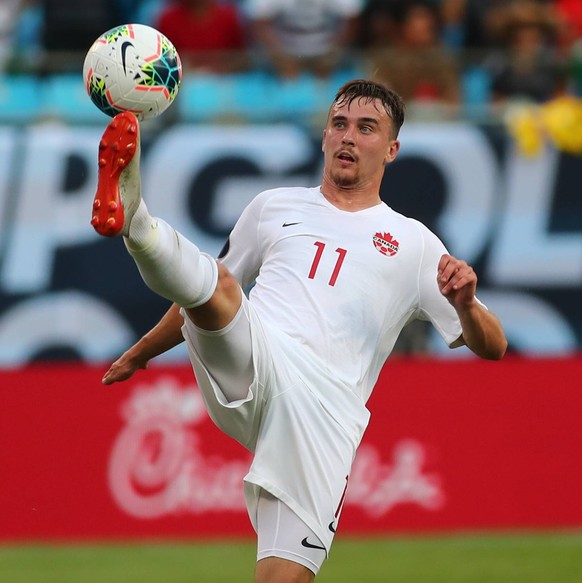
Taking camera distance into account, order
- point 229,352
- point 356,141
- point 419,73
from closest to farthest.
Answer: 1. point 229,352
2. point 356,141
3. point 419,73

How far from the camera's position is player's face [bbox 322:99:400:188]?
686 centimetres

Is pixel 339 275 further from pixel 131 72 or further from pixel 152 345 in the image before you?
pixel 131 72

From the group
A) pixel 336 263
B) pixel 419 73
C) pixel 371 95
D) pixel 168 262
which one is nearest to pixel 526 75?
pixel 419 73

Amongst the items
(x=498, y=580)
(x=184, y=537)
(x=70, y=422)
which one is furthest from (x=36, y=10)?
(x=498, y=580)

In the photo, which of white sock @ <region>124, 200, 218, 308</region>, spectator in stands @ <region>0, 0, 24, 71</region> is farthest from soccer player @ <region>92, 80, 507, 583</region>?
spectator in stands @ <region>0, 0, 24, 71</region>

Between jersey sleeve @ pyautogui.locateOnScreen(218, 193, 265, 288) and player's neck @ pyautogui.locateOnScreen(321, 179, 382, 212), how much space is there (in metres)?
0.33

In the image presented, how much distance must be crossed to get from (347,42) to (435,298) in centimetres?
736

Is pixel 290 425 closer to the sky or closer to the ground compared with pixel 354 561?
closer to the sky

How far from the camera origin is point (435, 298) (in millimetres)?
6910

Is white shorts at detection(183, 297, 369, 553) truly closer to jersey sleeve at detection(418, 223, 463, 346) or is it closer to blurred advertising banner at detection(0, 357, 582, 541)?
jersey sleeve at detection(418, 223, 463, 346)

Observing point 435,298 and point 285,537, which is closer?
point 285,537

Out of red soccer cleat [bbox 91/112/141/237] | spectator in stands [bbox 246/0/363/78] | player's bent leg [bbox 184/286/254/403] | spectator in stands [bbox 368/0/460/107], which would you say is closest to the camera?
red soccer cleat [bbox 91/112/141/237]

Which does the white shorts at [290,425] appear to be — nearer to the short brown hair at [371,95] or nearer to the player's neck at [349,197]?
the player's neck at [349,197]

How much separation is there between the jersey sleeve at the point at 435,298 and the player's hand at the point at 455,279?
0.57 m
